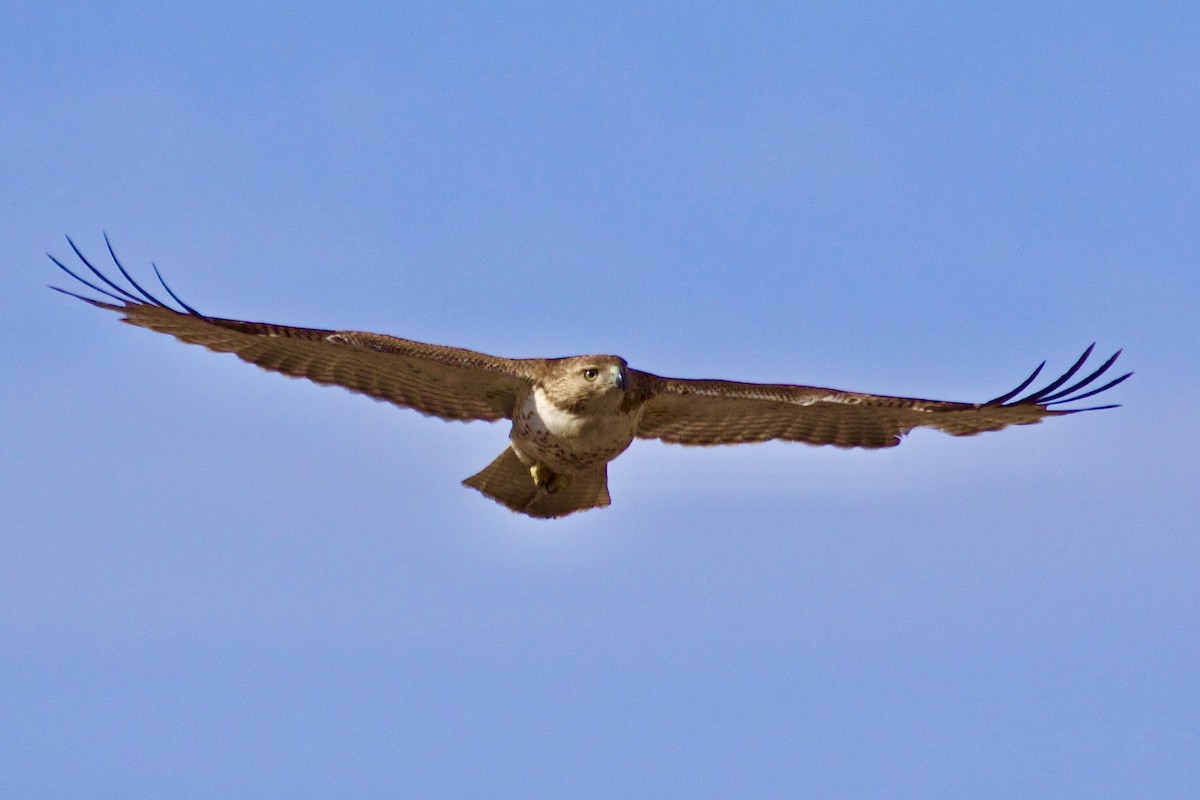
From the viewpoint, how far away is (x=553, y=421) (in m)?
14.5

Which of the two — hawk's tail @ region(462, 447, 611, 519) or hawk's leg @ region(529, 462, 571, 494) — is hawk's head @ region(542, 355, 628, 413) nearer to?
hawk's leg @ region(529, 462, 571, 494)

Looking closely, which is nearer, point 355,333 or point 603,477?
point 355,333

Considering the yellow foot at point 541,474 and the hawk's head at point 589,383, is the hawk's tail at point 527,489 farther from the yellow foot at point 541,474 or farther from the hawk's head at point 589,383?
the hawk's head at point 589,383

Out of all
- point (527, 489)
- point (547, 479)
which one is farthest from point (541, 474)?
point (527, 489)

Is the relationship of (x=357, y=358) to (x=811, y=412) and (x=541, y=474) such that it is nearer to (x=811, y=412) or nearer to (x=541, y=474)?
(x=541, y=474)

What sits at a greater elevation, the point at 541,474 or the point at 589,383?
the point at 589,383

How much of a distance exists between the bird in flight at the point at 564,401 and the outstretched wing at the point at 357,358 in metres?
0.01

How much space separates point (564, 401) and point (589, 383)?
0.85ft

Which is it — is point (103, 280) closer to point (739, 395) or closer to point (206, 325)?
point (206, 325)

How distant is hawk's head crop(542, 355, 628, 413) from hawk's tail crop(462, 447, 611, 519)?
108cm

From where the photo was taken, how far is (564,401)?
1435 cm

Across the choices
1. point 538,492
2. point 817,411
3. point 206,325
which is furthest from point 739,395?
point 206,325

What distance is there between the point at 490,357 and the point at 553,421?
0.69m

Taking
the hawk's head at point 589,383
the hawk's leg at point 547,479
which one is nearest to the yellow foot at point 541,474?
the hawk's leg at point 547,479
